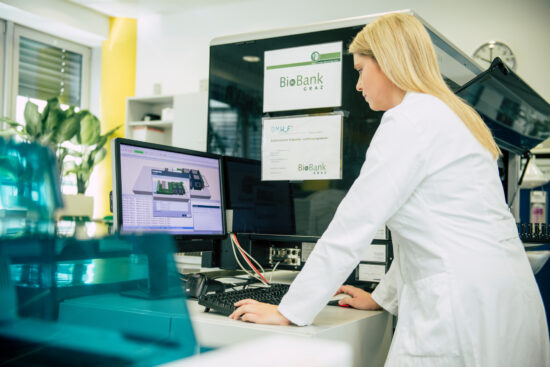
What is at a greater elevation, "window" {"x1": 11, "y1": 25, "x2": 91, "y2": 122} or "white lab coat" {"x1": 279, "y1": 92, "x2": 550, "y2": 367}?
"window" {"x1": 11, "y1": 25, "x2": 91, "y2": 122}

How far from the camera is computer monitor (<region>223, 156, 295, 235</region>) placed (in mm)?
1852

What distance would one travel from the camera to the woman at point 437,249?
1054 mm

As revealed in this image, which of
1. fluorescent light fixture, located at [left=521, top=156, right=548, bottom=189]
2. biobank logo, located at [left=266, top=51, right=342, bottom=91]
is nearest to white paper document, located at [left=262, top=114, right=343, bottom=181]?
biobank logo, located at [left=266, top=51, right=342, bottom=91]

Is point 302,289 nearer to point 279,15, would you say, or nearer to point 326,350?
point 326,350

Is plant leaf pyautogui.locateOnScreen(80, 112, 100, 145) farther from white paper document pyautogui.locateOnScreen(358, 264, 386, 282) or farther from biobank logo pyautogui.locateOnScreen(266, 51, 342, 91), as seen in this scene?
white paper document pyautogui.locateOnScreen(358, 264, 386, 282)

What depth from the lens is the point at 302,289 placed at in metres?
1.09

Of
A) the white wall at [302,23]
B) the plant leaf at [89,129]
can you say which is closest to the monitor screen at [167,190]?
the white wall at [302,23]

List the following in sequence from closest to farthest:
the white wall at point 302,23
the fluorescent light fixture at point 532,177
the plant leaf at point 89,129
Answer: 1. the fluorescent light fixture at point 532,177
2. the white wall at point 302,23
3. the plant leaf at point 89,129

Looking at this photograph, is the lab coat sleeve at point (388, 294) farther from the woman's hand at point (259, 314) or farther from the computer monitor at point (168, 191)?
the computer monitor at point (168, 191)

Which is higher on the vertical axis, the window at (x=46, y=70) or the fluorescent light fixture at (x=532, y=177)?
the window at (x=46, y=70)

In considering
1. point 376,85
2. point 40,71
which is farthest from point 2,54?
point 376,85

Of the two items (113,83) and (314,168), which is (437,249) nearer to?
(314,168)

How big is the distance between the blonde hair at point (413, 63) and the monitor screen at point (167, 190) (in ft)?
2.26

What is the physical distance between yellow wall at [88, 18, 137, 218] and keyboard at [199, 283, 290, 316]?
4554 mm
